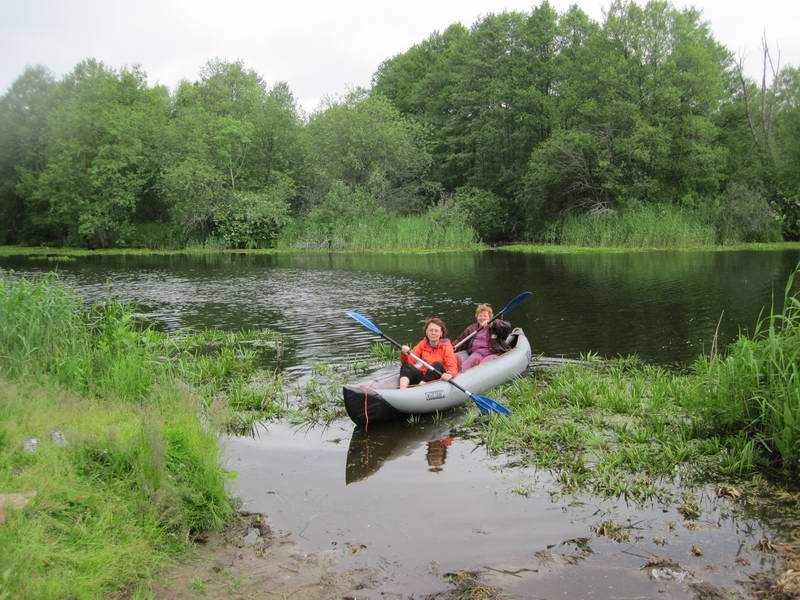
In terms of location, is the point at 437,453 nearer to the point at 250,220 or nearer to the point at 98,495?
the point at 98,495

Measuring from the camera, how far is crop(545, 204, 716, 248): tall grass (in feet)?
104

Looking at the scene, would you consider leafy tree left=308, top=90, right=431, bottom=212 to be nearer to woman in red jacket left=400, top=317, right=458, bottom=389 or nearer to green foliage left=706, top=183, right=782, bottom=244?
green foliage left=706, top=183, right=782, bottom=244

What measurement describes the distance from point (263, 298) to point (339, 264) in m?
10.6

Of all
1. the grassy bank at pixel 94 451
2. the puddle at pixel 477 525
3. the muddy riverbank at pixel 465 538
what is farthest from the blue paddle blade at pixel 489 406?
the grassy bank at pixel 94 451

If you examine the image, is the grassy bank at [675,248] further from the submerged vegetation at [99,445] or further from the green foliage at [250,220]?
the submerged vegetation at [99,445]

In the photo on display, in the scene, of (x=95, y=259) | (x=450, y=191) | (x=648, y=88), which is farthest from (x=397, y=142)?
(x=95, y=259)

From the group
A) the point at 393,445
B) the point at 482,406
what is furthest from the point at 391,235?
the point at 393,445

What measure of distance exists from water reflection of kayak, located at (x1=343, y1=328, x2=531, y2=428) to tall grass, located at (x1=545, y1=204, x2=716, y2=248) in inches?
981

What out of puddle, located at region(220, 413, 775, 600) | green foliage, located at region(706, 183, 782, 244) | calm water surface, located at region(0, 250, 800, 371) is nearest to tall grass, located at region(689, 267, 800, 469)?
puddle, located at region(220, 413, 775, 600)

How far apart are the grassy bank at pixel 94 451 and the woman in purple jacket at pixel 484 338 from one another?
131 inches

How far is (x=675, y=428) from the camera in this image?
6559 millimetres

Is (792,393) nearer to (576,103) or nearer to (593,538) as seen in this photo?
(593,538)

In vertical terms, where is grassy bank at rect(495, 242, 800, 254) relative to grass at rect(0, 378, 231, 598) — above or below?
above

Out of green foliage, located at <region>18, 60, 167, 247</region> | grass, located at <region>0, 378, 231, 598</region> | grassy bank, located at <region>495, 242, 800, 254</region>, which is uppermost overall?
green foliage, located at <region>18, 60, 167, 247</region>
